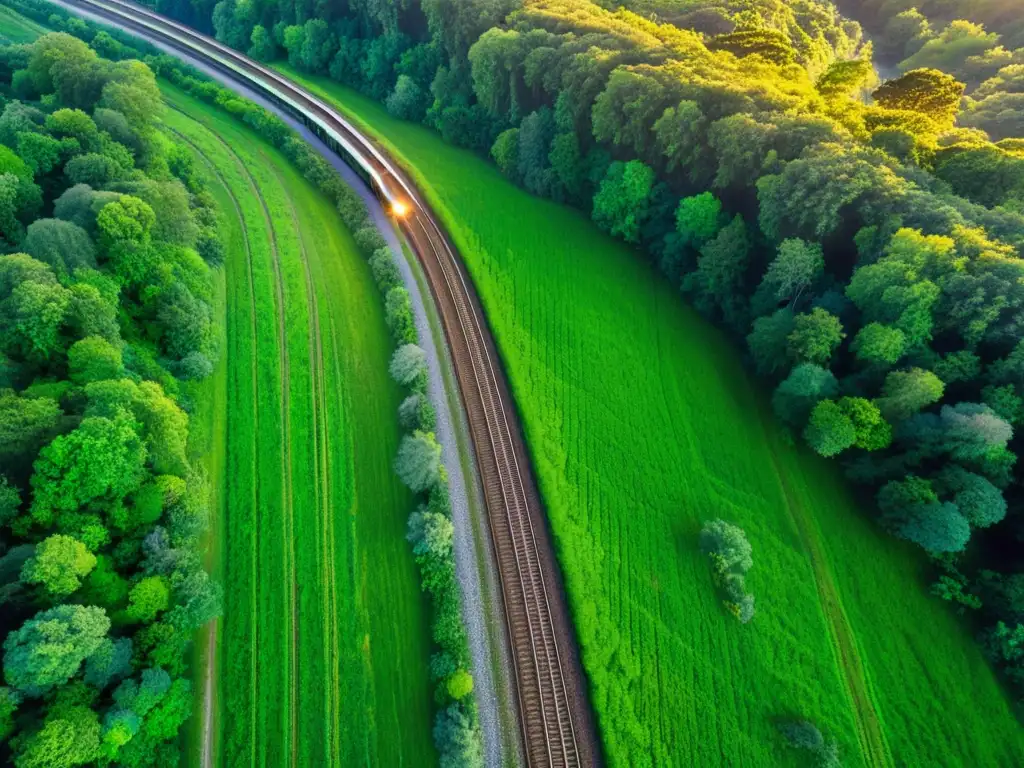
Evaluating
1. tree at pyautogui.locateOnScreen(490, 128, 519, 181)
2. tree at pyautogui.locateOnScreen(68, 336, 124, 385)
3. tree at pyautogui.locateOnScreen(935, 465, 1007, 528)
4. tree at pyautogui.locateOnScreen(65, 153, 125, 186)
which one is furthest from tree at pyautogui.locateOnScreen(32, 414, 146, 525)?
tree at pyautogui.locateOnScreen(935, 465, 1007, 528)

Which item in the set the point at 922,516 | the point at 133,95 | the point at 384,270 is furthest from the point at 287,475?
the point at 922,516

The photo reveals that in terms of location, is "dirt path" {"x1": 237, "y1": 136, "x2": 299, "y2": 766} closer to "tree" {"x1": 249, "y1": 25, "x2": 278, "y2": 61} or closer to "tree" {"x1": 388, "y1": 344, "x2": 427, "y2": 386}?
"tree" {"x1": 388, "y1": 344, "x2": 427, "y2": 386}

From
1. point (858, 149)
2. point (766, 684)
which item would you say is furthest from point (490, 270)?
point (766, 684)

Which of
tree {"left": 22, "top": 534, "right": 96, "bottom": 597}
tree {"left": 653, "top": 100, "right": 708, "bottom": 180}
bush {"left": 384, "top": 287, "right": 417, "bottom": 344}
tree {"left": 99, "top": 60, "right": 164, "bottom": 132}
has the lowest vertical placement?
tree {"left": 22, "top": 534, "right": 96, "bottom": 597}

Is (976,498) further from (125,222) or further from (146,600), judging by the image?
(125,222)

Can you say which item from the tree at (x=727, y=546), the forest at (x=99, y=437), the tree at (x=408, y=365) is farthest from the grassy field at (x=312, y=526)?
the tree at (x=727, y=546)

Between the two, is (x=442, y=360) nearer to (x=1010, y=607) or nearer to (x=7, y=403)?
(x=7, y=403)

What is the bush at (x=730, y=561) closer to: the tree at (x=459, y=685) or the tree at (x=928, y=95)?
the tree at (x=459, y=685)
